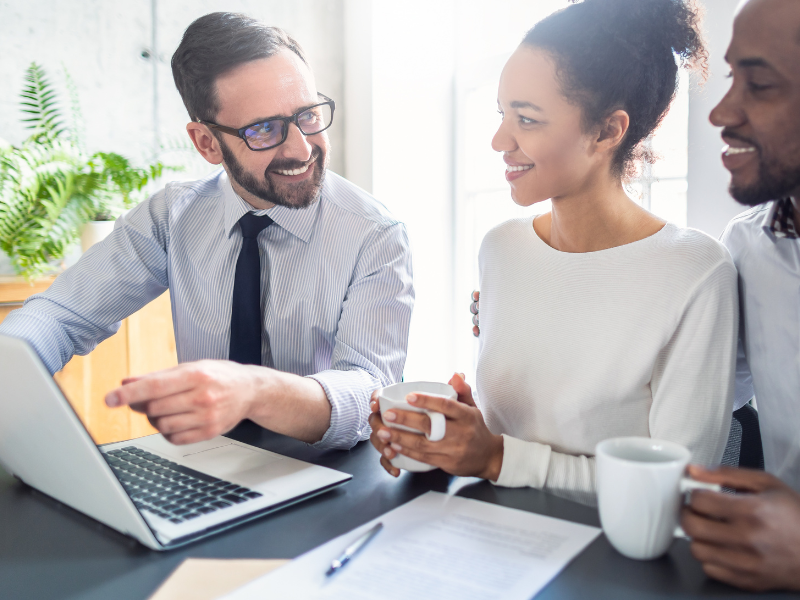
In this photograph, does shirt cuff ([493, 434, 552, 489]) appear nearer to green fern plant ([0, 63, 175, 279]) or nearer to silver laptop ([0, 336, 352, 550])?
silver laptop ([0, 336, 352, 550])

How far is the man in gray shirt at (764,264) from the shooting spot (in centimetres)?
58

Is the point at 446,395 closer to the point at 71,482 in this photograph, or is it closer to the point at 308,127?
the point at 71,482

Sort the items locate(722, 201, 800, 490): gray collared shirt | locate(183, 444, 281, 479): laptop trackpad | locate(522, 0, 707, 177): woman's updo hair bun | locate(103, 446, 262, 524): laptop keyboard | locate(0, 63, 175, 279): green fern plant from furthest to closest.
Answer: locate(0, 63, 175, 279): green fern plant, locate(522, 0, 707, 177): woman's updo hair bun, locate(722, 201, 800, 490): gray collared shirt, locate(183, 444, 281, 479): laptop trackpad, locate(103, 446, 262, 524): laptop keyboard

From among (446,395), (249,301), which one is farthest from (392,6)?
(446,395)

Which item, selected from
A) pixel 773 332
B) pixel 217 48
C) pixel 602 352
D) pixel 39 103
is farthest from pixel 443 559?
pixel 39 103

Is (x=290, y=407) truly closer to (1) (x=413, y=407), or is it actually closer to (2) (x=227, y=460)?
(2) (x=227, y=460)

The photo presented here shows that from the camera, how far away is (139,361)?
2451mm

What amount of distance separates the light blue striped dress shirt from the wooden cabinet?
92cm

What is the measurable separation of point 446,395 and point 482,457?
9 cm

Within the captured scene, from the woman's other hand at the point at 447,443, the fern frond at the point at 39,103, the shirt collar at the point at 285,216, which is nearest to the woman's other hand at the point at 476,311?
the shirt collar at the point at 285,216

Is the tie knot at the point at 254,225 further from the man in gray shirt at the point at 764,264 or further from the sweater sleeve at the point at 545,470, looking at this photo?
the man in gray shirt at the point at 764,264

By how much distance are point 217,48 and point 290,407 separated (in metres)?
0.91

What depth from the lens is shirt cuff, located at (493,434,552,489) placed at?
31.8 inches

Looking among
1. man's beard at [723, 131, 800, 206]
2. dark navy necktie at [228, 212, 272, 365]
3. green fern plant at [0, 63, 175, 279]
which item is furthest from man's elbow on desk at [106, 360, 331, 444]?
green fern plant at [0, 63, 175, 279]
